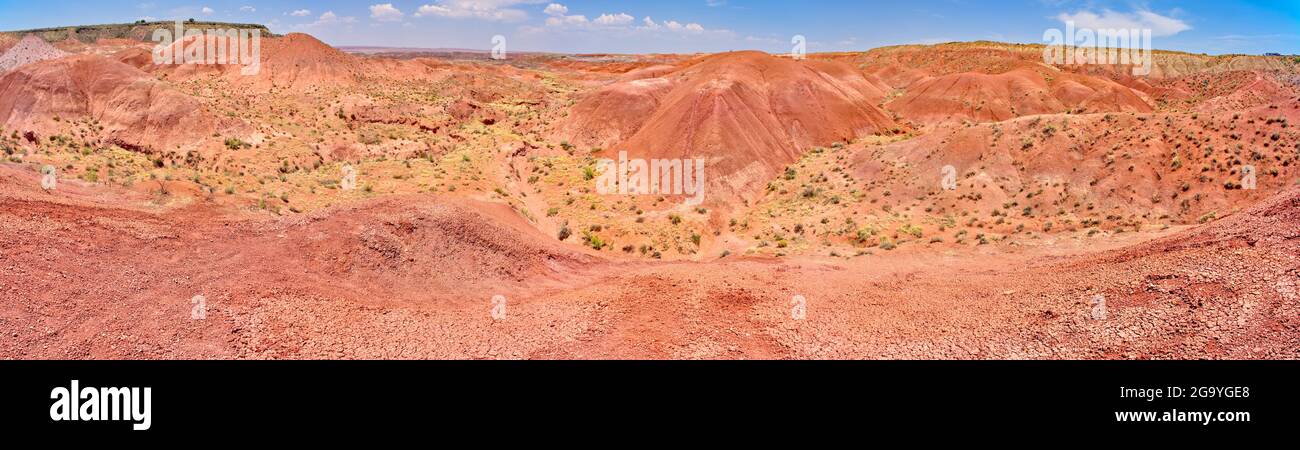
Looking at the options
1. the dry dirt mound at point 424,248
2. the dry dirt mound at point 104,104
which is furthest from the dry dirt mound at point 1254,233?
the dry dirt mound at point 104,104

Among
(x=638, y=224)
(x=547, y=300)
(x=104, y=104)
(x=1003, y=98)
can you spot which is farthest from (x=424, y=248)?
(x=1003, y=98)

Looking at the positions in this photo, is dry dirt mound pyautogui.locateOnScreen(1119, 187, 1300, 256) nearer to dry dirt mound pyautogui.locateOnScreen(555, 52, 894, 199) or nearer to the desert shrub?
dry dirt mound pyautogui.locateOnScreen(555, 52, 894, 199)

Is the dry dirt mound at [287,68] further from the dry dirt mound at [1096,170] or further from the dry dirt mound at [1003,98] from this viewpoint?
the dry dirt mound at [1003,98]

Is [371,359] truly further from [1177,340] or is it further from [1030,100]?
[1030,100]

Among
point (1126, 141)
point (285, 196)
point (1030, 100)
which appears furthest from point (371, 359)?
point (1030, 100)

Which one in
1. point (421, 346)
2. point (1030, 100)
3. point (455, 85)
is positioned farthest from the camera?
point (455, 85)
